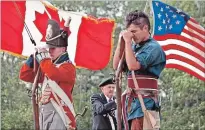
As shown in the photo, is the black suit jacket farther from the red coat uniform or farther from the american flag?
the american flag

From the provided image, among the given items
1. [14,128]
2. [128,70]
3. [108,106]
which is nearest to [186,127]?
[14,128]

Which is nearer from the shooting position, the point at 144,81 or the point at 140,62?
the point at 140,62

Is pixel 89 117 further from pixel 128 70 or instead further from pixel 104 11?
pixel 128 70

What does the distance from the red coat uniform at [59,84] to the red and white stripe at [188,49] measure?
14.3ft

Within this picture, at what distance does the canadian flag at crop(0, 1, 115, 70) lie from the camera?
31.2ft

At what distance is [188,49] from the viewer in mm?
10578

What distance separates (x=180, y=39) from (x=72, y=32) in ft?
5.25

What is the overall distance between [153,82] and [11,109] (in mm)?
20854

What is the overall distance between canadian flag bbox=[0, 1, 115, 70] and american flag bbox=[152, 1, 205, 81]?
83 centimetres

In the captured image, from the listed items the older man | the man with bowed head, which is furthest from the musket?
the older man

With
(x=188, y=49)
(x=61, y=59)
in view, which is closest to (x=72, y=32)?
(x=188, y=49)

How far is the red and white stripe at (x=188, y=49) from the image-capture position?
34.2 feet

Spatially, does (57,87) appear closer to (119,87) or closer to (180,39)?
(119,87)

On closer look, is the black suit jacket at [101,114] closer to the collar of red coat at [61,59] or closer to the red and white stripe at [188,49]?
the collar of red coat at [61,59]
